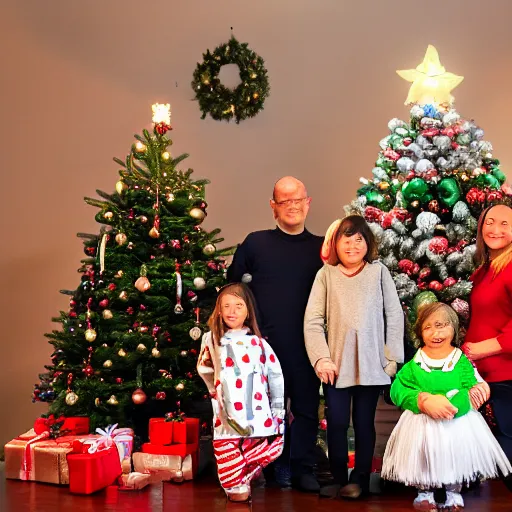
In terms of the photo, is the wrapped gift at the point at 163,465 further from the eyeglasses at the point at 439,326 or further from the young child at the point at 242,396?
the eyeglasses at the point at 439,326

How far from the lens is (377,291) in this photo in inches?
145

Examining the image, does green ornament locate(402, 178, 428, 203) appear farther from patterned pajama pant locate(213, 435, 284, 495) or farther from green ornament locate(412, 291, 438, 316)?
patterned pajama pant locate(213, 435, 284, 495)

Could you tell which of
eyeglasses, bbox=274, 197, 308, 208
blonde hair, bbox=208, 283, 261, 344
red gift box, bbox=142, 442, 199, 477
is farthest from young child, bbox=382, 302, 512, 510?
red gift box, bbox=142, 442, 199, 477

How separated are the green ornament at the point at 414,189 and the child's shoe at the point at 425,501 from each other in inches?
82.1

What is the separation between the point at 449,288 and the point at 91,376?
2.37 m

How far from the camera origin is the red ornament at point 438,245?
4648 millimetres

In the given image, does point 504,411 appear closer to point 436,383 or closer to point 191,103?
point 436,383

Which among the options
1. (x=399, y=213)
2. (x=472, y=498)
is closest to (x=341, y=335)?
(x=472, y=498)

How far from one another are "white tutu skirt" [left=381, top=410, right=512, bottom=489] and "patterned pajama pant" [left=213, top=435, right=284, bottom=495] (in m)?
0.63

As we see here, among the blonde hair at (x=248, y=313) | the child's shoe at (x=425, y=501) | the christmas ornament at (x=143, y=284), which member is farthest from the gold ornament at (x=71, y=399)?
the child's shoe at (x=425, y=501)

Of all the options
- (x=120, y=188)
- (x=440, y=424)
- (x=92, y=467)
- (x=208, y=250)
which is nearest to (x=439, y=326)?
(x=440, y=424)

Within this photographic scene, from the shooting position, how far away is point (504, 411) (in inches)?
140

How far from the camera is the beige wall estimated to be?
20.8 ft

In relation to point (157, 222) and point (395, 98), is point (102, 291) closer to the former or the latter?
point (157, 222)
